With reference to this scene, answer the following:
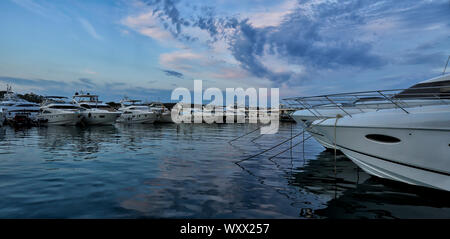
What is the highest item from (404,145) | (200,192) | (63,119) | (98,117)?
(98,117)

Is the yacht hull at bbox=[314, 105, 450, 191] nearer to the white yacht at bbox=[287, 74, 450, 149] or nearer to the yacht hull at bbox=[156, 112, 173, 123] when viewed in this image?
the white yacht at bbox=[287, 74, 450, 149]

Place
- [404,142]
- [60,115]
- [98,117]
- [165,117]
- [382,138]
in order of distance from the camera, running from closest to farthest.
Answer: [404,142]
[382,138]
[60,115]
[98,117]
[165,117]

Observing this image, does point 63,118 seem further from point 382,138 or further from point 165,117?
point 382,138

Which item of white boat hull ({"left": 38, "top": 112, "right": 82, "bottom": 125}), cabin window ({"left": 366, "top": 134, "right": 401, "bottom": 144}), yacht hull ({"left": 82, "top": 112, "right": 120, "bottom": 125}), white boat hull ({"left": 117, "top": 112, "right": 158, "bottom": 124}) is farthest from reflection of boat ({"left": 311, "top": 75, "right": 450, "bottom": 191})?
white boat hull ({"left": 117, "top": 112, "right": 158, "bottom": 124})

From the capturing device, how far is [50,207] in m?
5.53

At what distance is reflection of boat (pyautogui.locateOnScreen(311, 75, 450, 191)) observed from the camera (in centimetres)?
616

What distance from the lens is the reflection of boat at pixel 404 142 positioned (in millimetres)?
6160

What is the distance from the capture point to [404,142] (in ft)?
21.7

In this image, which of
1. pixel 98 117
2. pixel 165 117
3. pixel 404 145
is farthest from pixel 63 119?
pixel 404 145

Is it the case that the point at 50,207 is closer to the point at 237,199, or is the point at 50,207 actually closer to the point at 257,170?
the point at 237,199

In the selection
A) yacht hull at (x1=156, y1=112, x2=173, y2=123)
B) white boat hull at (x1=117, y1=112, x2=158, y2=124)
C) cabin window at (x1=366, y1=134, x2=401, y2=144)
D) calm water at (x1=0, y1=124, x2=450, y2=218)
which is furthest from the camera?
yacht hull at (x1=156, y1=112, x2=173, y2=123)

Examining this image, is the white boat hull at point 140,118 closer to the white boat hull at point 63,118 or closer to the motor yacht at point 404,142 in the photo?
the white boat hull at point 63,118

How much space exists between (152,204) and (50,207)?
209 cm
